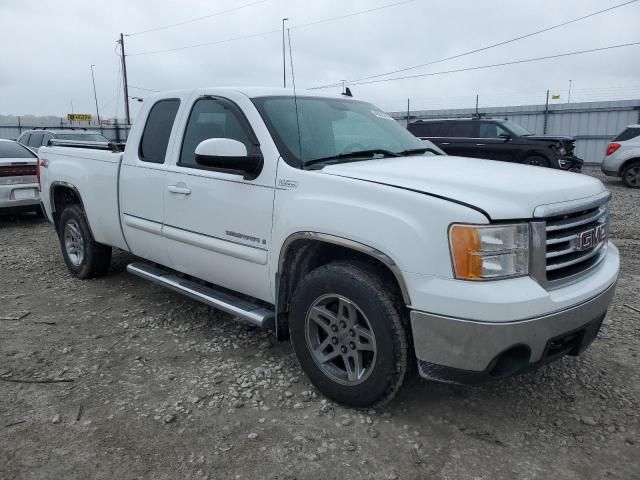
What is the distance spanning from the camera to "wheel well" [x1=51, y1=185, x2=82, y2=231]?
18.9 feet

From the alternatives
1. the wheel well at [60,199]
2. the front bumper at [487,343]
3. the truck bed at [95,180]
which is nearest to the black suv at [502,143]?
the wheel well at [60,199]

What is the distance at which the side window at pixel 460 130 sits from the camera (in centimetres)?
1434

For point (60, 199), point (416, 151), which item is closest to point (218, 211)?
point (416, 151)

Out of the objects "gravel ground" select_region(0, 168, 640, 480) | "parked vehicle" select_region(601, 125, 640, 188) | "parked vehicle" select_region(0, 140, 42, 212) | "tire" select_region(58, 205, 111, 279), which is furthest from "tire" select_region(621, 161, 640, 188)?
"parked vehicle" select_region(0, 140, 42, 212)

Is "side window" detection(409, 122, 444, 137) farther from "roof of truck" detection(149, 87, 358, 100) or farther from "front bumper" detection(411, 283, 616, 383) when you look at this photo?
"front bumper" detection(411, 283, 616, 383)

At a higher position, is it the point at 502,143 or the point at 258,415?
the point at 502,143

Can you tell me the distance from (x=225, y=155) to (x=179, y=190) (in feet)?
2.73

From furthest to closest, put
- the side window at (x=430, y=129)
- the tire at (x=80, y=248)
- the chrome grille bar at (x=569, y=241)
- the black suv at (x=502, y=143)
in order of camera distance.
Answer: the side window at (x=430, y=129)
the black suv at (x=502, y=143)
the tire at (x=80, y=248)
the chrome grille bar at (x=569, y=241)

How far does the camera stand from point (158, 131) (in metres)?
4.43

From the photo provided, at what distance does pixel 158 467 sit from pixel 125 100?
121 feet

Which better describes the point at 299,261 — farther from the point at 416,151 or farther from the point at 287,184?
the point at 416,151

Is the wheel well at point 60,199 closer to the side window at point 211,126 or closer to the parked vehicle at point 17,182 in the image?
the side window at point 211,126

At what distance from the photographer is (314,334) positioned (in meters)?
3.24

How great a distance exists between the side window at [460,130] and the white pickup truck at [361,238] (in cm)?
1068
